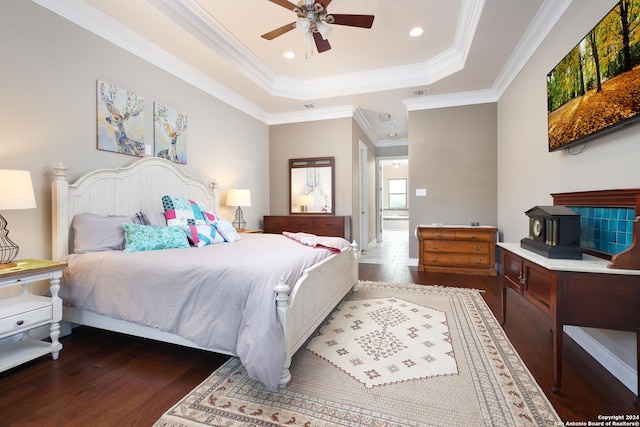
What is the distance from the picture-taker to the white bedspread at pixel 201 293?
5.12 feet

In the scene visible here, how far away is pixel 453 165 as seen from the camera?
4.75 metres

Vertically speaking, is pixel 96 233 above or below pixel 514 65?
below

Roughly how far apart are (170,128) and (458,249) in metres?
4.24

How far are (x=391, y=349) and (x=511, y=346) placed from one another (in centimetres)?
88

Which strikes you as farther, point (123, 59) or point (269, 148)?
point (269, 148)

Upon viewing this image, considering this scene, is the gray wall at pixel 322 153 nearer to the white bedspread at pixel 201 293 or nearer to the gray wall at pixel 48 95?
the gray wall at pixel 48 95

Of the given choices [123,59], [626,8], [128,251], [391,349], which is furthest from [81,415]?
[626,8]

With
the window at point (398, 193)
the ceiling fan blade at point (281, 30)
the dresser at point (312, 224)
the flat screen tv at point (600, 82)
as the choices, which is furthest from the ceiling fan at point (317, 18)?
the window at point (398, 193)

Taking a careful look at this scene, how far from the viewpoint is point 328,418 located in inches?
56.4

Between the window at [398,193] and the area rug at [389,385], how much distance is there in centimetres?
1020

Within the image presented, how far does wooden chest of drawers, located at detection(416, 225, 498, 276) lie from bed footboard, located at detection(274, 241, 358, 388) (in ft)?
6.36

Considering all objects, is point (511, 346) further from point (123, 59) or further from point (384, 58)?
point (123, 59)

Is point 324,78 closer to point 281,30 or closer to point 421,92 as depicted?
point 421,92

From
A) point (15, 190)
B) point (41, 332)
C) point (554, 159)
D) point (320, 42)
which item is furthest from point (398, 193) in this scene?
point (15, 190)
